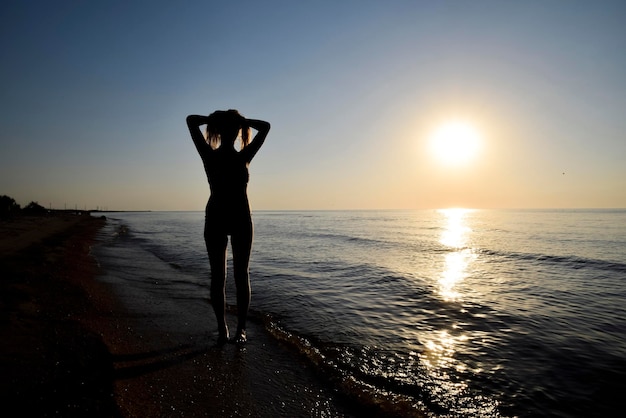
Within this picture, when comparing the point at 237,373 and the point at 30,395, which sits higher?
the point at 30,395

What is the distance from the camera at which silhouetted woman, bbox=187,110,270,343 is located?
395 centimetres

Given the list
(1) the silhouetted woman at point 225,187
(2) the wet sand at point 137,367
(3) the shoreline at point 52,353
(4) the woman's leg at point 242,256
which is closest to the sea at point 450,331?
(2) the wet sand at point 137,367

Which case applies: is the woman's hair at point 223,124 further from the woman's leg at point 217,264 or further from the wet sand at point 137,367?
the wet sand at point 137,367

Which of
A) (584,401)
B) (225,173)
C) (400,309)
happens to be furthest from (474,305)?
(225,173)

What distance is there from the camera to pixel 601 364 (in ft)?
15.1

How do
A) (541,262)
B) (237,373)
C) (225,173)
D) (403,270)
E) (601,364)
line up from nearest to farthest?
(237,373) < (225,173) < (601,364) < (403,270) < (541,262)

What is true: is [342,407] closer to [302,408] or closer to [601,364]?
[302,408]

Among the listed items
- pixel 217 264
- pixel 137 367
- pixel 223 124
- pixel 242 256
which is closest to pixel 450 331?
A: pixel 242 256

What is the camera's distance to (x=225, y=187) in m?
3.97

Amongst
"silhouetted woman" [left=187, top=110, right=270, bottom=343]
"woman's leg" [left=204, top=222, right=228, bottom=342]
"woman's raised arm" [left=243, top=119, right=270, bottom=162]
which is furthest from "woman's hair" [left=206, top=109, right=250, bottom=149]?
"woman's leg" [left=204, top=222, right=228, bottom=342]

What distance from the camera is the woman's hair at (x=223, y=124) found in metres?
4.03

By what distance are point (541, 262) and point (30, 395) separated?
19.8m

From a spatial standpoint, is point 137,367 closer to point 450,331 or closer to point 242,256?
point 242,256

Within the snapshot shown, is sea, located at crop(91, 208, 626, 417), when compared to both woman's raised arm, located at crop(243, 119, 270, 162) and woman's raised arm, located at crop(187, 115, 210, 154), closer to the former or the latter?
woman's raised arm, located at crop(243, 119, 270, 162)
